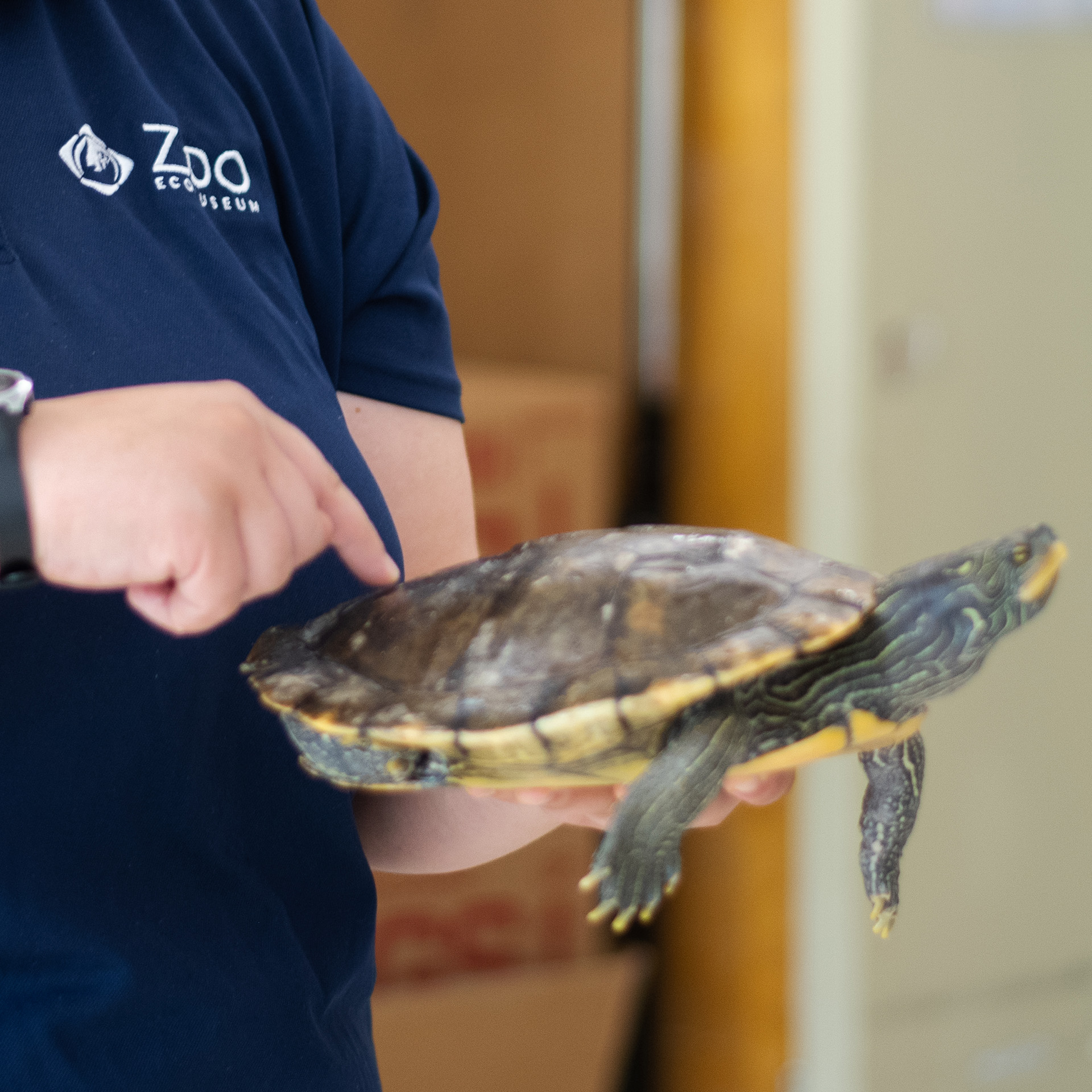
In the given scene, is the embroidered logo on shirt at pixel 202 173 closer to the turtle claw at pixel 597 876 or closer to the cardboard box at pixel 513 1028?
the turtle claw at pixel 597 876

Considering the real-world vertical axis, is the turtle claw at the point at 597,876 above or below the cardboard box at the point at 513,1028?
above

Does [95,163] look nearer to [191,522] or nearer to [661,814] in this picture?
[191,522]

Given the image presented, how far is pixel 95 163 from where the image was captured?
1.45 feet

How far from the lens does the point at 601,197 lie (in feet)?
4.64

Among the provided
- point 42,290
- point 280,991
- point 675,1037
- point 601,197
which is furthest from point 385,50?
point 675,1037

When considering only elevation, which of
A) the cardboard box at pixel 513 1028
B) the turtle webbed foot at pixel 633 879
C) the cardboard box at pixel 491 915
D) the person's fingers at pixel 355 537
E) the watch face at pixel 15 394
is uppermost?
the watch face at pixel 15 394

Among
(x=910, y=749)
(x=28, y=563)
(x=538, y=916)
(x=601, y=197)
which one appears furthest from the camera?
(x=601, y=197)

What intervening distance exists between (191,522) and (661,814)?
8.1 inches

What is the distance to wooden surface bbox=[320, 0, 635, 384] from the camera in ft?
4.33

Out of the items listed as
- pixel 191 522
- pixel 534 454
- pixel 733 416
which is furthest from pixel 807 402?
pixel 191 522

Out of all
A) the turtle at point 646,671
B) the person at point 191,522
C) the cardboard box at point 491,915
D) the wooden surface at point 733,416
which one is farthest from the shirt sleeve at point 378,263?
the wooden surface at point 733,416

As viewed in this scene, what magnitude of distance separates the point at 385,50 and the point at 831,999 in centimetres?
114

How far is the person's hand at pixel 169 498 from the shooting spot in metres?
0.30

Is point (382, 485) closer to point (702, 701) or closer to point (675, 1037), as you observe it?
point (702, 701)
